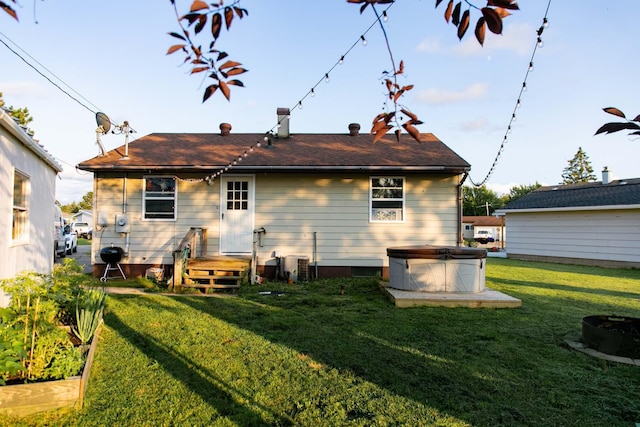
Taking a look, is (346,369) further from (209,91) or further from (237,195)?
(237,195)

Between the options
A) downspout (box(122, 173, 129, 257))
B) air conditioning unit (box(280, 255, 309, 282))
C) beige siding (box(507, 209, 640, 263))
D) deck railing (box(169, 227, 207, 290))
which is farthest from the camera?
beige siding (box(507, 209, 640, 263))

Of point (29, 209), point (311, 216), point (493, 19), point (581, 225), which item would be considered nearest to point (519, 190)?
point (581, 225)

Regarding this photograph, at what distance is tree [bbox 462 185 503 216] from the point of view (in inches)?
2594

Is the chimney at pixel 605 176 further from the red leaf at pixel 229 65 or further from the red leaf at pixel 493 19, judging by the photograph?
the red leaf at pixel 229 65

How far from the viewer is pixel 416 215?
994cm

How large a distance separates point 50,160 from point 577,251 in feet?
60.0

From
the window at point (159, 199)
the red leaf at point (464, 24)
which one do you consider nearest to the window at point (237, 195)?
the window at point (159, 199)

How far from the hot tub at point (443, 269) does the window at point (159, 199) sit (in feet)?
20.0

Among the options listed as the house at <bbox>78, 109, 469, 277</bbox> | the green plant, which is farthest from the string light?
the green plant

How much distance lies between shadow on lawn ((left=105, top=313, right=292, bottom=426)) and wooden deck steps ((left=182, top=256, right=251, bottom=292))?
327 cm

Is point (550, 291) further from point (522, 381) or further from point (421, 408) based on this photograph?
point (421, 408)

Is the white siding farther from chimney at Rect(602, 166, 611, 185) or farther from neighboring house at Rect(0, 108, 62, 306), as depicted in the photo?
chimney at Rect(602, 166, 611, 185)

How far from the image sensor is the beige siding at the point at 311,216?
32.3 feet

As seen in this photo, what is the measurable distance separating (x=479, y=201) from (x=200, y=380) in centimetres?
7078
